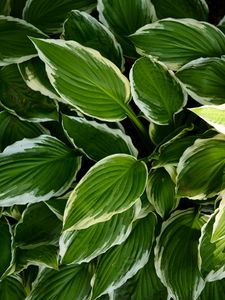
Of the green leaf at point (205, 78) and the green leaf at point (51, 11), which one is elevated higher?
the green leaf at point (51, 11)

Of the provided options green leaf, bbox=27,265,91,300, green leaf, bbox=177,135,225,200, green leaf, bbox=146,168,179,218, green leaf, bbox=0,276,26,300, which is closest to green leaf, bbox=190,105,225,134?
green leaf, bbox=177,135,225,200

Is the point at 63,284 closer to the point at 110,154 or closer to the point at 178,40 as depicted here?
the point at 110,154

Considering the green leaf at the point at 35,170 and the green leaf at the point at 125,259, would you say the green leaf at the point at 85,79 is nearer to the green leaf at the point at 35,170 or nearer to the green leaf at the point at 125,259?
the green leaf at the point at 35,170

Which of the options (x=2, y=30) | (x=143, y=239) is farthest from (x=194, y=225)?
(x=2, y=30)

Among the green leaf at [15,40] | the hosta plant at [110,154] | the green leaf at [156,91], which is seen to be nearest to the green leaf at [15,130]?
the hosta plant at [110,154]

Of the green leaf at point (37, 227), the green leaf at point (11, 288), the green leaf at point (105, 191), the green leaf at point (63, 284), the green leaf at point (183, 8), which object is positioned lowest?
the green leaf at point (11, 288)

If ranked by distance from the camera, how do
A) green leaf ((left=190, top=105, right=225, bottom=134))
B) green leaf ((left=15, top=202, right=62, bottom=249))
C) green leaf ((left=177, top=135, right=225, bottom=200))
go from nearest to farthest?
green leaf ((left=190, top=105, right=225, bottom=134)) → green leaf ((left=177, top=135, right=225, bottom=200)) → green leaf ((left=15, top=202, right=62, bottom=249))

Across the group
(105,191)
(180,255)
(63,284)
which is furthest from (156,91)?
(63,284)

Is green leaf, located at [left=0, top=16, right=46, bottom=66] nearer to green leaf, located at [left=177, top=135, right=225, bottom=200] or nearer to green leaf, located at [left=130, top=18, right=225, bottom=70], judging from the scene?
green leaf, located at [left=130, top=18, right=225, bottom=70]
